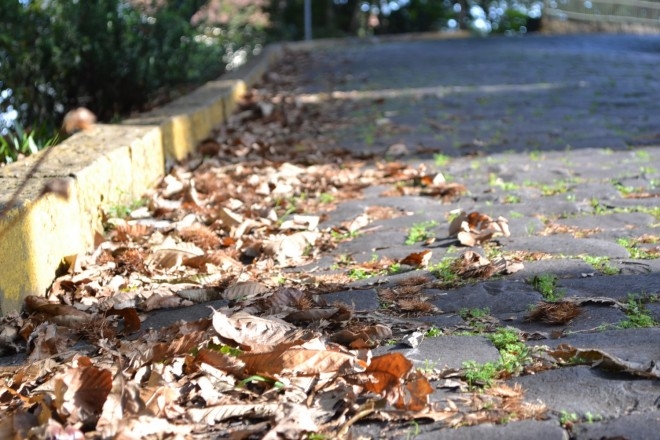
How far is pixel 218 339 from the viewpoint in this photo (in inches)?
86.7

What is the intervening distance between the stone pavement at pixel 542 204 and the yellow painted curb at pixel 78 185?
0.93 metres

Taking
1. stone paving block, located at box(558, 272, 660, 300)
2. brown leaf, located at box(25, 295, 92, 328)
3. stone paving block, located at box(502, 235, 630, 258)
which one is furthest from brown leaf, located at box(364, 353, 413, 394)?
stone paving block, located at box(502, 235, 630, 258)

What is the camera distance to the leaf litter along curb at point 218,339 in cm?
182

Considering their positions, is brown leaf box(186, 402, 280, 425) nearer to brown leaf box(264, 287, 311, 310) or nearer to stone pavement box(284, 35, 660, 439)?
stone pavement box(284, 35, 660, 439)

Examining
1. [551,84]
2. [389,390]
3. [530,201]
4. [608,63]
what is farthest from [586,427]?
[608,63]

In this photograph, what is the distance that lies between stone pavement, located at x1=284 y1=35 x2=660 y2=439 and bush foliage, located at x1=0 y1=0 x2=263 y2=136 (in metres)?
1.54

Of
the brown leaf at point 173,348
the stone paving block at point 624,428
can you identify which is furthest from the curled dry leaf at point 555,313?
the brown leaf at point 173,348

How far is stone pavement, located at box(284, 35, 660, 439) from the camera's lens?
188 cm

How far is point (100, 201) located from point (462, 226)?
1463 mm

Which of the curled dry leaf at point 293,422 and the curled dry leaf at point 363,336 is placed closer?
the curled dry leaf at point 293,422

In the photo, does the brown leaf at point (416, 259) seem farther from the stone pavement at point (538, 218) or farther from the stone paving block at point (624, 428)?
the stone paving block at point (624, 428)

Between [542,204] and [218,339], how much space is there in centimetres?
205

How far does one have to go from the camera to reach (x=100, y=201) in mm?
3539

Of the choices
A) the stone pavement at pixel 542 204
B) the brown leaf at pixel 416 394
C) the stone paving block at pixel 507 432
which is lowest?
the stone pavement at pixel 542 204
